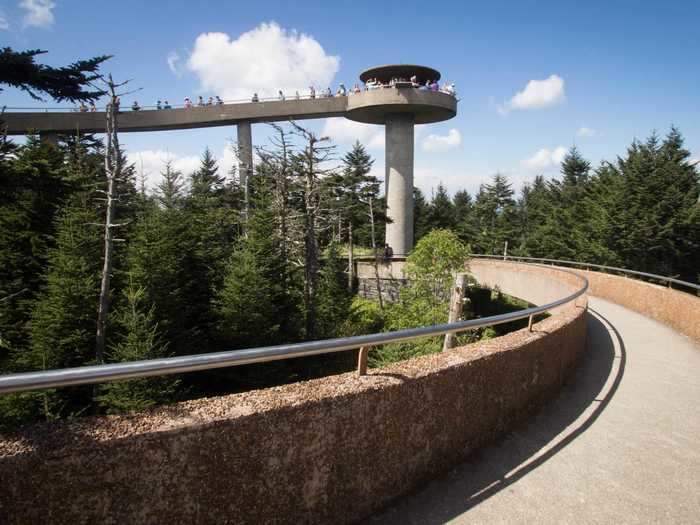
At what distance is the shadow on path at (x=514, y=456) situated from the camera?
3.23 m

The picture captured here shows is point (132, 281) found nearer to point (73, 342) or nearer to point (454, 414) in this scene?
point (73, 342)

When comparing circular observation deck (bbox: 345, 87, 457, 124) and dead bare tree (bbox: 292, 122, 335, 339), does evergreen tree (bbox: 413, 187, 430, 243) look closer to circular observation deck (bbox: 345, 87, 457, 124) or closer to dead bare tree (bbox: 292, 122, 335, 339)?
circular observation deck (bbox: 345, 87, 457, 124)

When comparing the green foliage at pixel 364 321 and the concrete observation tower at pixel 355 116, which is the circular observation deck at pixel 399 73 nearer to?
the concrete observation tower at pixel 355 116

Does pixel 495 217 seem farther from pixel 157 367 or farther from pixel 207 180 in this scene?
pixel 157 367

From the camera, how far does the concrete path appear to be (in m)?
3.28

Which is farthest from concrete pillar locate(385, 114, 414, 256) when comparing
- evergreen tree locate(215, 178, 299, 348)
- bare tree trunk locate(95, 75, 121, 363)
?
bare tree trunk locate(95, 75, 121, 363)

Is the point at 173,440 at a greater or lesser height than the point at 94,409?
greater

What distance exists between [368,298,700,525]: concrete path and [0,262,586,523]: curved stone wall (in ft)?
0.88

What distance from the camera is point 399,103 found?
35.2 meters

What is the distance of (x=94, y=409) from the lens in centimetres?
1606

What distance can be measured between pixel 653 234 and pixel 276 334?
88.6ft

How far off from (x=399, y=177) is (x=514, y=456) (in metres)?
33.9

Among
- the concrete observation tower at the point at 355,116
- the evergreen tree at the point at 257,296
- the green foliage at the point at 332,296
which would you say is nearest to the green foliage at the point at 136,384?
the evergreen tree at the point at 257,296

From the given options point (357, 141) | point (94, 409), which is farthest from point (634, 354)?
point (357, 141)
